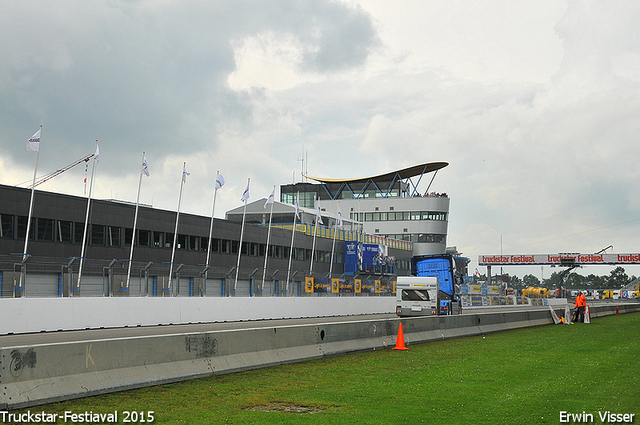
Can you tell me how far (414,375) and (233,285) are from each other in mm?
25622

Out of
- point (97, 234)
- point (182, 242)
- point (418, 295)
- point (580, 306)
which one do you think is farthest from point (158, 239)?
point (580, 306)

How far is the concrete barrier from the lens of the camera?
338 inches

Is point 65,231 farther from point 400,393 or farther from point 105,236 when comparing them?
point 400,393

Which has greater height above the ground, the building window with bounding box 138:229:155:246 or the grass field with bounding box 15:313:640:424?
the building window with bounding box 138:229:155:246

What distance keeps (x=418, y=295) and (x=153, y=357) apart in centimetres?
2790

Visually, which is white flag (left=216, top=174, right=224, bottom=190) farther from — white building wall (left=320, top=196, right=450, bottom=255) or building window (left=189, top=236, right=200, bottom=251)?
white building wall (left=320, top=196, right=450, bottom=255)

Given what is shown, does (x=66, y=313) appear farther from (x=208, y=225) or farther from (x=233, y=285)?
(x=208, y=225)

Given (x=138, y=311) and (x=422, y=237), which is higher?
(x=422, y=237)

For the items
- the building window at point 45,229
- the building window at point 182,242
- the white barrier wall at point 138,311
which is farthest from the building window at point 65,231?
the white barrier wall at point 138,311

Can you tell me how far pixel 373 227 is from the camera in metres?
116

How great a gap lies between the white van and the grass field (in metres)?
21.0

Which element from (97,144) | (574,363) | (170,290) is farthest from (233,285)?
(574,363)

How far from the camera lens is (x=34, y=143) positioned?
31.4 meters

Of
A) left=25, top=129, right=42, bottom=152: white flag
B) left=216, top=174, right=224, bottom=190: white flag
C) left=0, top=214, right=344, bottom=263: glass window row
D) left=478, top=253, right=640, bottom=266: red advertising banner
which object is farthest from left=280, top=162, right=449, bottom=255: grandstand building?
left=25, top=129, right=42, bottom=152: white flag
